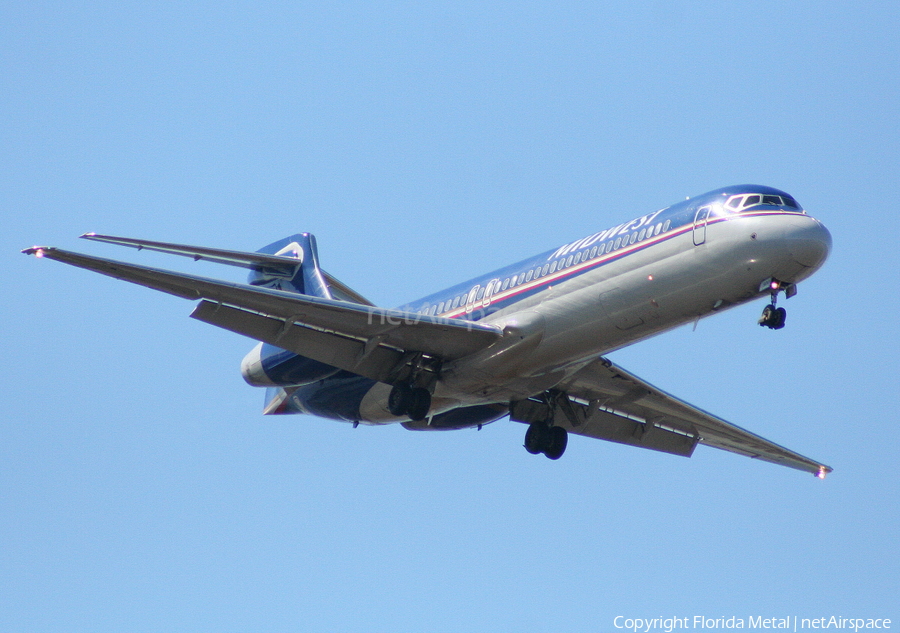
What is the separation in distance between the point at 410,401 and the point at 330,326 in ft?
8.02

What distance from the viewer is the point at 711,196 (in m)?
24.1

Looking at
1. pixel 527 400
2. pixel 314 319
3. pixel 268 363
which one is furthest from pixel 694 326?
pixel 268 363

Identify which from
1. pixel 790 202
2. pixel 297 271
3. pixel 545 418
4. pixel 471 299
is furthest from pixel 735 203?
pixel 297 271

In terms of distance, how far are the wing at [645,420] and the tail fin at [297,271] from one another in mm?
6579

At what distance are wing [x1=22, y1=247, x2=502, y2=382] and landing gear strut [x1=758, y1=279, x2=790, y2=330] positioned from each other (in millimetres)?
5333

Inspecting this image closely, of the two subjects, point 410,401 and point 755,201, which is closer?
point 755,201

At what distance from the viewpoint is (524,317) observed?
82.1ft

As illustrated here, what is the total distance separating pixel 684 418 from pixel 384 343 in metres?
8.82

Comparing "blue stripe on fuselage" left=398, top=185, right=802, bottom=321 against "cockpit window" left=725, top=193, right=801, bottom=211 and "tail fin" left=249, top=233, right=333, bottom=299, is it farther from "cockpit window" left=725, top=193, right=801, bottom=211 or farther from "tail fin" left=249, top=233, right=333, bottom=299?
"tail fin" left=249, top=233, right=333, bottom=299

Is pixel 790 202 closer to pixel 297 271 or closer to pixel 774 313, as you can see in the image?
pixel 774 313

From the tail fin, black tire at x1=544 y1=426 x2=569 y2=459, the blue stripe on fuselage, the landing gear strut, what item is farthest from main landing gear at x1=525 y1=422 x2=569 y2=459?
the landing gear strut

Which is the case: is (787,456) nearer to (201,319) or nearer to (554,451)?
(554,451)

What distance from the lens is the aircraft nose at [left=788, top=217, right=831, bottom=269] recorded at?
22828mm

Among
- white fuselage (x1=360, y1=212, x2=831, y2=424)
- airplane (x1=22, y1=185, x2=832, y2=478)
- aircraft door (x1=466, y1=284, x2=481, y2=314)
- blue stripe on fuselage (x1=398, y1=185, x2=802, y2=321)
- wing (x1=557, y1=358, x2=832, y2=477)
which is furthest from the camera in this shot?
wing (x1=557, y1=358, x2=832, y2=477)
